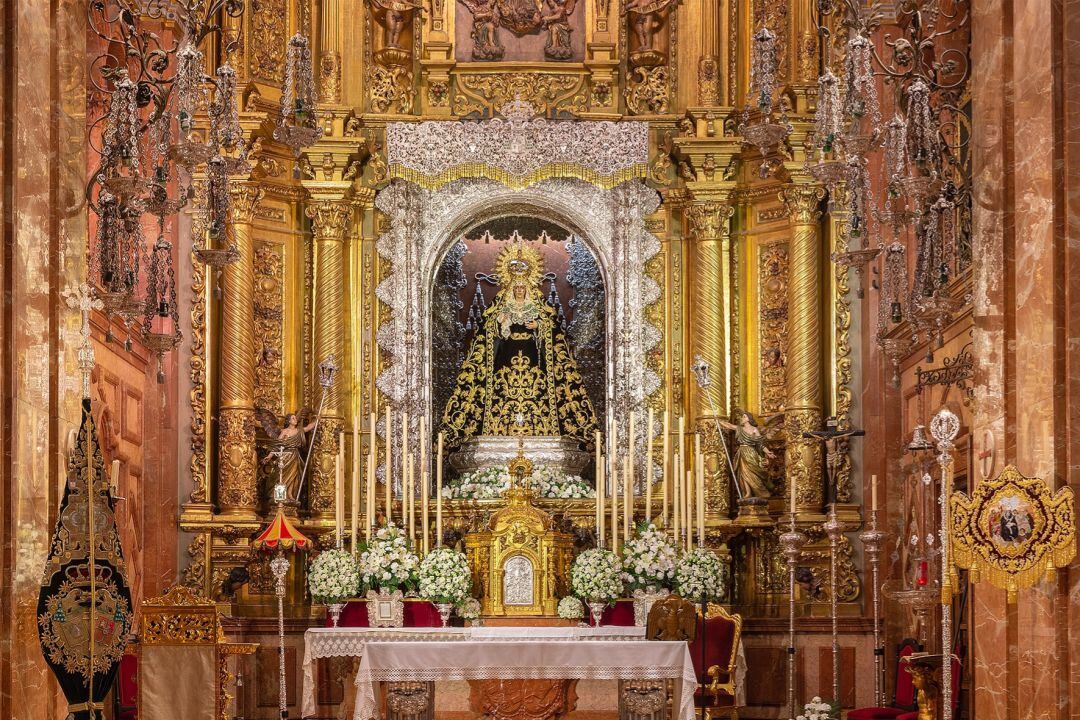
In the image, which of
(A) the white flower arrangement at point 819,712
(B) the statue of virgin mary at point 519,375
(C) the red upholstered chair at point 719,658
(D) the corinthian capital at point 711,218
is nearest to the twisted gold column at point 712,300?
(D) the corinthian capital at point 711,218

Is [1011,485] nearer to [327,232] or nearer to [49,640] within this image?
[49,640]

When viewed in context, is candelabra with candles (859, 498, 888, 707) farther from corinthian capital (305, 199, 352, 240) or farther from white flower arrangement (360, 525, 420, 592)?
corinthian capital (305, 199, 352, 240)

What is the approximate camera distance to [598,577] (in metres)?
13.0

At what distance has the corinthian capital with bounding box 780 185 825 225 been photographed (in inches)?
568

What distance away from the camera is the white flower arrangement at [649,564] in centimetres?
1294

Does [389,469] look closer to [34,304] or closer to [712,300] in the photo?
[712,300]

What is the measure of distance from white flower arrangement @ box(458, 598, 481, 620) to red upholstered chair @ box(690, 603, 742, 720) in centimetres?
180

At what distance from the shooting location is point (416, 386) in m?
15.2

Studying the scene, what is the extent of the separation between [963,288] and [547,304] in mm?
5134

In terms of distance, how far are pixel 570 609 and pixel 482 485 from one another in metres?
1.76

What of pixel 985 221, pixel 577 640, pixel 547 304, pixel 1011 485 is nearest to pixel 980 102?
pixel 985 221

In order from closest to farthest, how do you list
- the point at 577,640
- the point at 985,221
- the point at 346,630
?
the point at 985,221
the point at 577,640
the point at 346,630

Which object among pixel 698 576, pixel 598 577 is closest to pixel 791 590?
pixel 698 576

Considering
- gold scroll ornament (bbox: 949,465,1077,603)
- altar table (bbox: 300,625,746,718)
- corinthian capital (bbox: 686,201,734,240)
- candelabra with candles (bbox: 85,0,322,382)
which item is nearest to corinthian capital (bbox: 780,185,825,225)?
corinthian capital (bbox: 686,201,734,240)
